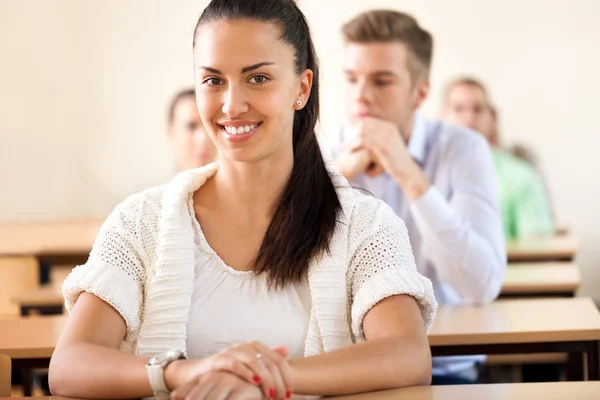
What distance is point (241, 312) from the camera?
1742 mm

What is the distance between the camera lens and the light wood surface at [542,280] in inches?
119

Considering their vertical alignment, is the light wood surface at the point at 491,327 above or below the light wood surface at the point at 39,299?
below

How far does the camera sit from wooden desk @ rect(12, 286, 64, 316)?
3.21 m

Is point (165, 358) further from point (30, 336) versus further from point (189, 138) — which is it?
point (189, 138)

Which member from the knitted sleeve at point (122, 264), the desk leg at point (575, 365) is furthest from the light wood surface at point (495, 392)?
the desk leg at point (575, 365)

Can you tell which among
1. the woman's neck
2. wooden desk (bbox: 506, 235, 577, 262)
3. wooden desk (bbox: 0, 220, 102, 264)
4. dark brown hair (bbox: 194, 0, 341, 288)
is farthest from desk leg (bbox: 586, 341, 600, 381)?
wooden desk (bbox: 0, 220, 102, 264)

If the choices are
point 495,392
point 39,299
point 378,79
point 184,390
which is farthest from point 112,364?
point 39,299

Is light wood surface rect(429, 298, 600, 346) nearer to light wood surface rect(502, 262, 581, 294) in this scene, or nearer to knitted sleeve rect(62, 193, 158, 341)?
light wood surface rect(502, 262, 581, 294)

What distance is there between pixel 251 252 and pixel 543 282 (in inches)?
59.0

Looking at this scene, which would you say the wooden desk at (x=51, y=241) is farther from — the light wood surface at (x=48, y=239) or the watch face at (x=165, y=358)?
the watch face at (x=165, y=358)

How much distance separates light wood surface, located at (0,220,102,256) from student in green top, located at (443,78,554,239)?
197 centimetres

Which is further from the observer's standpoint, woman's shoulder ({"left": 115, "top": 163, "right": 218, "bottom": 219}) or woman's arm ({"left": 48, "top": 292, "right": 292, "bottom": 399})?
woman's shoulder ({"left": 115, "top": 163, "right": 218, "bottom": 219})

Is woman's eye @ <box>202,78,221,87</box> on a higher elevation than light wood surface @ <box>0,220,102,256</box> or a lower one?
higher

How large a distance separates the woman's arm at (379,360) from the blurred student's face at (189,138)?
2.83 metres
